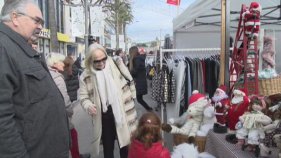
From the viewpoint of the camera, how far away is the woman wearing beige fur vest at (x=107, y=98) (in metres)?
3.74

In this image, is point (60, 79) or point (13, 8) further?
point (60, 79)

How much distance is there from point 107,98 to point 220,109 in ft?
4.09

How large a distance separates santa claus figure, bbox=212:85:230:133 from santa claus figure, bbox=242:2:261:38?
108 cm

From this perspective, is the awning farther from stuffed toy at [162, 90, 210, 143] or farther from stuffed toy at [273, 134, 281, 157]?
stuffed toy at [273, 134, 281, 157]

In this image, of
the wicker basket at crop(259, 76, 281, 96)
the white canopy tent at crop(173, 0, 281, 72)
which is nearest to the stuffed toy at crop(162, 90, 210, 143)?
the wicker basket at crop(259, 76, 281, 96)

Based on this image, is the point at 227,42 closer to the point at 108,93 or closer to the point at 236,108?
Answer: the point at 236,108

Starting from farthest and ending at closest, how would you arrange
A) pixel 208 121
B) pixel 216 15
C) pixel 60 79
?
1. pixel 216 15
2. pixel 208 121
3. pixel 60 79

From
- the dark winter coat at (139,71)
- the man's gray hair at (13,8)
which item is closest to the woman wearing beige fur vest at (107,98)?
the man's gray hair at (13,8)

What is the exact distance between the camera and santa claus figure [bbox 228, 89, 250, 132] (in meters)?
3.42

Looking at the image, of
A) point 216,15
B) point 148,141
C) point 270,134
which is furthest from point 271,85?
point 216,15

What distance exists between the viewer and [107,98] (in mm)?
3744

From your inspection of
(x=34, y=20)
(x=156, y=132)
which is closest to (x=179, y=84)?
(x=156, y=132)

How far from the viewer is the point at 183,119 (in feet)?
16.6

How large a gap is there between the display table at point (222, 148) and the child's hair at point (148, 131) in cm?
61
